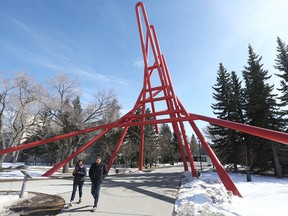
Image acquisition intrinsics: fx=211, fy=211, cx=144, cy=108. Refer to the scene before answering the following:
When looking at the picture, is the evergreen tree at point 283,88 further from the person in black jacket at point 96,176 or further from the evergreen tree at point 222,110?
the person in black jacket at point 96,176

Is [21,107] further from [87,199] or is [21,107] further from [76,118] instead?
[87,199]

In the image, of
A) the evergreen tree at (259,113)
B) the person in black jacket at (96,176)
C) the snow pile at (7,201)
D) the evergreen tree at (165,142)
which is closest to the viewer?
the snow pile at (7,201)

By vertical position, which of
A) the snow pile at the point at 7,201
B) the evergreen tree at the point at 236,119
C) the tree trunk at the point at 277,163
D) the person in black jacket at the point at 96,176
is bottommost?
the snow pile at the point at 7,201

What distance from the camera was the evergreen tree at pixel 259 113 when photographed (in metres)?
20.9

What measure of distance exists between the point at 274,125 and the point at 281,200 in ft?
44.9

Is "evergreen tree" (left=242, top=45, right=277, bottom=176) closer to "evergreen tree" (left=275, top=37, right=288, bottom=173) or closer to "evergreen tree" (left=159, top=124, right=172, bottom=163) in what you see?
"evergreen tree" (left=275, top=37, right=288, bottom=173)

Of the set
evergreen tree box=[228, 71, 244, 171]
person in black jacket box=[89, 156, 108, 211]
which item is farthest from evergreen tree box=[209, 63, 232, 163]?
person in black jacket box=[89, 156, 108, 211]

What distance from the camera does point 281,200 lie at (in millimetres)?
9016

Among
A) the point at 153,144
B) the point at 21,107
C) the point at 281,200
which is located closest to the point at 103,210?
the point at 281,200

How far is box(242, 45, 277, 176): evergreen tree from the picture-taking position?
68.6 ft

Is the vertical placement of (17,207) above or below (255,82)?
below

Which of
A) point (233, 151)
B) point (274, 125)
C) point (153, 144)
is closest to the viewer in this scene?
point (274, 125)

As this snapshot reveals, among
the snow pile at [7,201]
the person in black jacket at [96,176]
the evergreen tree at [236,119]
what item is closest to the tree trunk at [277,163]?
the evergreen tree at [236,119]

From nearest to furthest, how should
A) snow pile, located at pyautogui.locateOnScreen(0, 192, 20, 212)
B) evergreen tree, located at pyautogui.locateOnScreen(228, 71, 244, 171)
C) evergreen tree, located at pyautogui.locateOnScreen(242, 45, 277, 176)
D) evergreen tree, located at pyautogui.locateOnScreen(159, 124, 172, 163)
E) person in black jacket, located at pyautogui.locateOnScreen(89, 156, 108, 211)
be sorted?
snow pile, located at pyautogui.locateOnScreen(0, 192, 20, 212) → person in black jacket, located at pyautogui.locateOnScreen(89, 156, 108, 211) → evergreen tree, located at pyautogui.locateOnScreen(242, 45, 277, 176) → evergreen tree, located at pyautogui.locateOnScreen(228, 71, 244, 171) → evergreen tree, located at pyautogui.locateOnScreen(159, 124, 172, 163)
